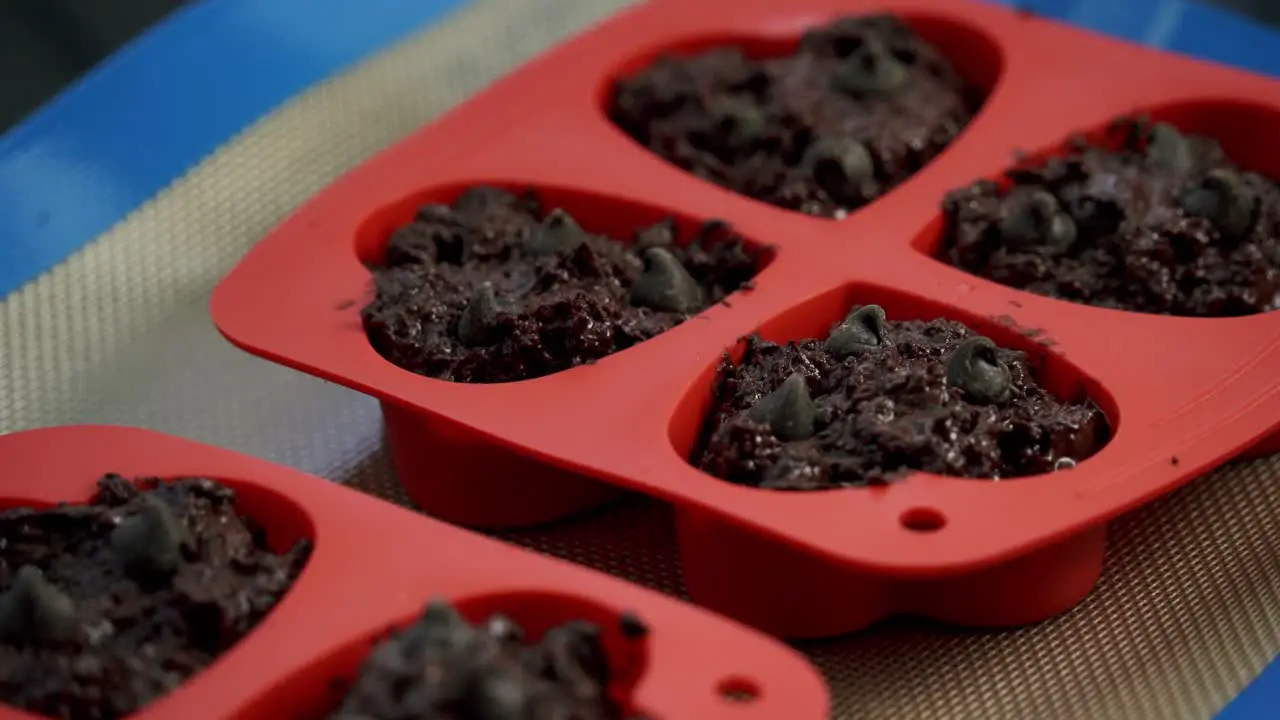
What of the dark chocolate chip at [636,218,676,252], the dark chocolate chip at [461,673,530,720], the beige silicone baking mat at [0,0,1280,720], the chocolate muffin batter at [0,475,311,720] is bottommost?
the beige silicone baking mat at [0,0,1280,720]

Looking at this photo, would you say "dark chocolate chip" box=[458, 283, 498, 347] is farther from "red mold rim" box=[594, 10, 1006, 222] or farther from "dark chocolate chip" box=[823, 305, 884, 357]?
"red mold rim" box=[594, 10, 1006, 222]

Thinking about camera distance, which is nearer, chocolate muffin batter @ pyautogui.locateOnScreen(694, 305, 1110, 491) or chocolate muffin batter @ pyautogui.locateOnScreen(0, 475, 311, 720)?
chocolate muffin batter @ pyautogui.locateOnScreen(0, 475, 311, 720)

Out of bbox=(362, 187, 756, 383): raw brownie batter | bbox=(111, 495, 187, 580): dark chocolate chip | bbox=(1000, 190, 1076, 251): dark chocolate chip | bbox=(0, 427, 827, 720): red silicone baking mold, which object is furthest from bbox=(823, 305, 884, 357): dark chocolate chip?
bbox=(111, 495, 187, 580): dark chocolate chip

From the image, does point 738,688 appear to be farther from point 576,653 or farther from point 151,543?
point 151,543

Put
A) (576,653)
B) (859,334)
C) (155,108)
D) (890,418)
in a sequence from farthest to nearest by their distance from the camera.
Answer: (155,108)
(859,334)
(890,418)
(576,653)

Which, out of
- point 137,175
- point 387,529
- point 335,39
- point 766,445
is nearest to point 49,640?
Answer: point 387,529

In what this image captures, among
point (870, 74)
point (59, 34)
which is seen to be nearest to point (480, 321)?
point (870, 74)

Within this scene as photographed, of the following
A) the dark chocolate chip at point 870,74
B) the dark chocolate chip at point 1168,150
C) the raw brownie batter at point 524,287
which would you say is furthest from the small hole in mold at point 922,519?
the dark chocolate chip at point 870,74
